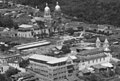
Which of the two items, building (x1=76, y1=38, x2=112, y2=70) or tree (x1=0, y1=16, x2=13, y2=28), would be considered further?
tree (x1=0, y1=16, x2=13, y2=28)

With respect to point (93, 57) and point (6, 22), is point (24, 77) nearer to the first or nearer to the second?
point (93, 57)

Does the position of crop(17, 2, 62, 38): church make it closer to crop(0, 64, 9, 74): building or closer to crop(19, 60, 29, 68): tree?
crop(19, 60, 29, 68): tree

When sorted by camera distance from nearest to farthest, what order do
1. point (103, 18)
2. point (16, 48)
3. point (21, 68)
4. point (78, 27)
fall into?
1. point (21, 68)
2. point (16, 48)
3. point (78, 27)
4. point (103, 18)

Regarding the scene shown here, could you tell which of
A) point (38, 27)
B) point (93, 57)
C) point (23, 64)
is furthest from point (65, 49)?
point (38, 27)

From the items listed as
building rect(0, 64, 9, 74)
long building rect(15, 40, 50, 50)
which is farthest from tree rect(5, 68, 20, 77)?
long building rect(15, 40, 50, 50)

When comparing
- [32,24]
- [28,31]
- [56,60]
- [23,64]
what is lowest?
[23,64]

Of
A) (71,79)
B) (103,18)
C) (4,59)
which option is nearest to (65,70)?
(71,79)

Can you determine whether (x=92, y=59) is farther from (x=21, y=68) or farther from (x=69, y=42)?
(x=69, y=42)
